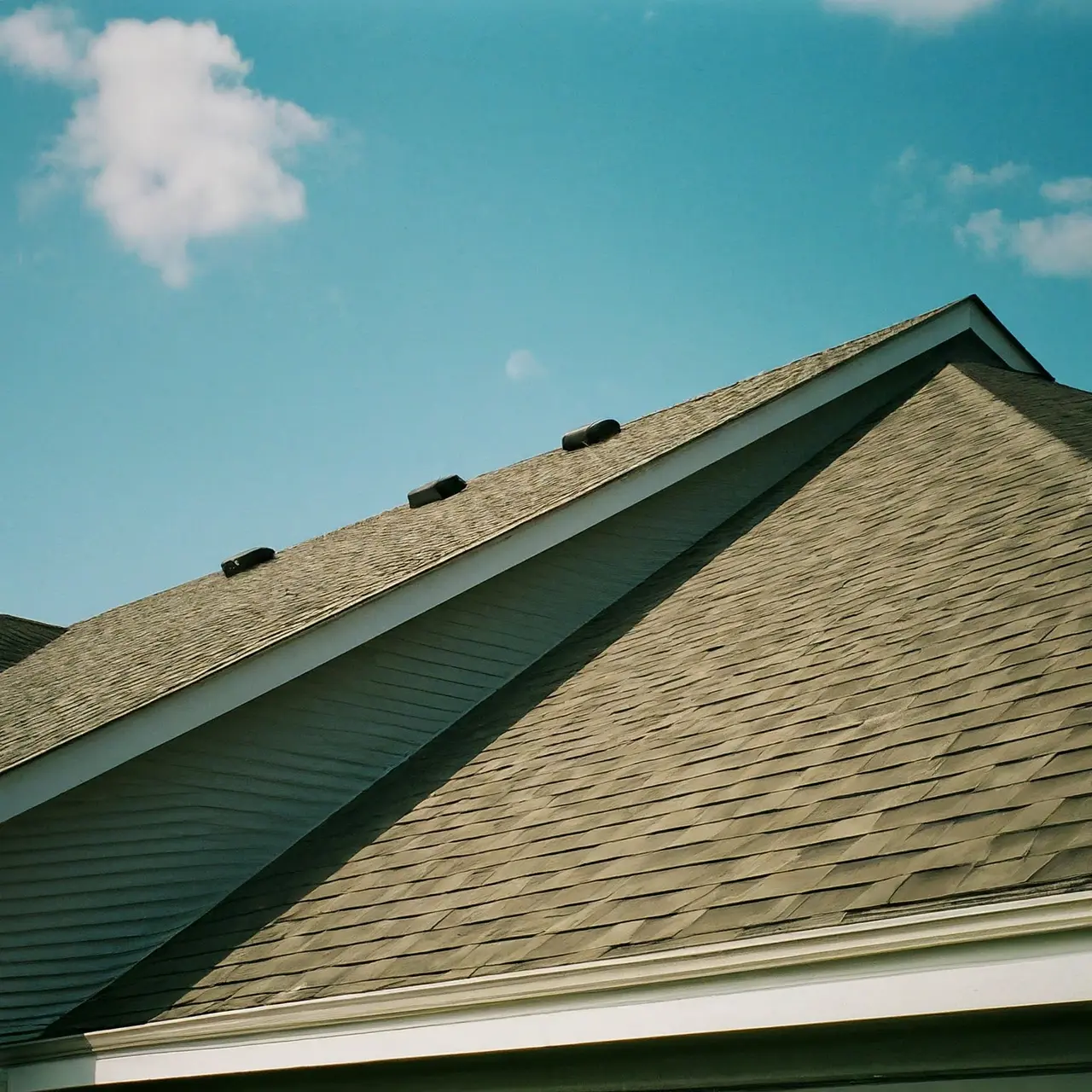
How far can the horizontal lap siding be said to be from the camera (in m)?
7.45

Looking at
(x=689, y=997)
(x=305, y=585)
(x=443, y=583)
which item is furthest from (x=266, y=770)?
(x=689, y=997)

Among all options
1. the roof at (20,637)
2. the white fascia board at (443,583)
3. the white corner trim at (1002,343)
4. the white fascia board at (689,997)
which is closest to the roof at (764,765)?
the white fascia board at (689,997)

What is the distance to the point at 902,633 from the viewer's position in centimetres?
572

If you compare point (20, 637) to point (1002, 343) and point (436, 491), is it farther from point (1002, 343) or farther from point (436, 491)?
point (1002, 343)

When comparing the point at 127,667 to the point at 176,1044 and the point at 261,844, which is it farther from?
the point at 176,1044

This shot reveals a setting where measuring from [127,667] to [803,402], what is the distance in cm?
642

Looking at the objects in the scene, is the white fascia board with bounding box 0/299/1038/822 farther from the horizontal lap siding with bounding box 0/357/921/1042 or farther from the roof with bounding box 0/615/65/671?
the roof with bounding box 0/615/65/671

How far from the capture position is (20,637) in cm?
1578

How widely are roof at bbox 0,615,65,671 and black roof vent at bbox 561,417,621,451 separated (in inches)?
291

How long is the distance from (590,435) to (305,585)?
3.65 m

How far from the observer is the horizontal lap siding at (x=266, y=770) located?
7.45 meters

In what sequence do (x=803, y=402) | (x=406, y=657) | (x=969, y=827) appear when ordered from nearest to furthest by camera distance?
(x=969, y=827) < (x=406, y=657) < (x=803, y=402)

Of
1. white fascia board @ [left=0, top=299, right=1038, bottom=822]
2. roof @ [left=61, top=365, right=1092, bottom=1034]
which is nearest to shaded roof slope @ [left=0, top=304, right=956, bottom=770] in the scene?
white fascia board @ [left=0, top=299, right=1038, bottom=822]

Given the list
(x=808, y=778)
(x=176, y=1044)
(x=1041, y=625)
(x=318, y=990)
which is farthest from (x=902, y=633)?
(x=176, y=1044)
